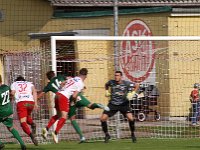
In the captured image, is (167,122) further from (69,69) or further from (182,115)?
(69,69)

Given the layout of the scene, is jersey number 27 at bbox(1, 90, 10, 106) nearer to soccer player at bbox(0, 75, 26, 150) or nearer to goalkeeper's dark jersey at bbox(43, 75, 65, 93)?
soccer player at bbox(0, 75, 26, 150)

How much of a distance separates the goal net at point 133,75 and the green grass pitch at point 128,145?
1.46 meters

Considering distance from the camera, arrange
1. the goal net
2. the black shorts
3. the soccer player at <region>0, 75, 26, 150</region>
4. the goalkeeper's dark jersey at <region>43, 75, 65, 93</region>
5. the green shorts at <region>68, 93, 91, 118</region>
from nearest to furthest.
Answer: the soccer player at <region>0, 75, 26, 150</region> < the green shorts at <region>68, 93, 91, 118</region> < the goalkeeper's dark jersey at <region>43, 75, 65, 93</region> < the black shorts < the goal net

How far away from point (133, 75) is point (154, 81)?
783 millimetres

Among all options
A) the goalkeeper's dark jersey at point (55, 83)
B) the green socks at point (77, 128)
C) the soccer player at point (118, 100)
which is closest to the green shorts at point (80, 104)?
the green socks at point (77, 128)

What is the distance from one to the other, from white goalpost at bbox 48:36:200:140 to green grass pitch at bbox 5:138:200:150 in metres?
1.68

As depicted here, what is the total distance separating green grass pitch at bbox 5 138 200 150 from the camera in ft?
69.4

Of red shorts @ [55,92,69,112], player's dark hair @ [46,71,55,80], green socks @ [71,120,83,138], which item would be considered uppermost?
player's dark hair @ [46,71,55,80]

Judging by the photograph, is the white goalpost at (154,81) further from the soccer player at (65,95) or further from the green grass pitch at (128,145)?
the soccer player at (65,95)

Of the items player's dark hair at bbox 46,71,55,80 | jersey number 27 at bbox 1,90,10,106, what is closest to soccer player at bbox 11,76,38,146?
player's dark hair at bbox 46,71,55,80

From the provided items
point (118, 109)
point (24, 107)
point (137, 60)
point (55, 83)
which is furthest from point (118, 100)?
point (137, 60)

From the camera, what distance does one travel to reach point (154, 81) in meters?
26.9

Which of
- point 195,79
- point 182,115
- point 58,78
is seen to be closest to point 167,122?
point 182,115

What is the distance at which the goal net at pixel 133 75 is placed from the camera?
25.2 m
